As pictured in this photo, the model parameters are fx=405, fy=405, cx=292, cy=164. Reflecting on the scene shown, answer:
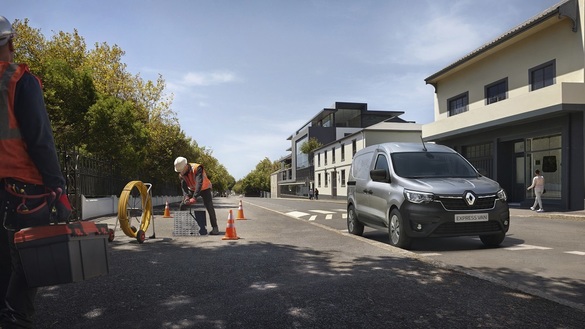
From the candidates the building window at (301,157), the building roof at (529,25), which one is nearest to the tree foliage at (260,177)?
the building window at (301,157)

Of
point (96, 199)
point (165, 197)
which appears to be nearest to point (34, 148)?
point (96, 199)

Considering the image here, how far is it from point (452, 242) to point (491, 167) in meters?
16.3

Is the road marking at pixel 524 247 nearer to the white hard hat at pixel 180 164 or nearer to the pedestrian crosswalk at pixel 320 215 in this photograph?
the white hard hat at pixel 180 164

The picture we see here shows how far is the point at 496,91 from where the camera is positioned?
22.5 m

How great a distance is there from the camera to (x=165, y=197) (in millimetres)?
42875

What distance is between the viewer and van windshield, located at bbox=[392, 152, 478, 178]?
7688 millimetres

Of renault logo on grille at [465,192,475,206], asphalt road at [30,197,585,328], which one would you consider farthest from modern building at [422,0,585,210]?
asphalt road at [30,197,585,328]

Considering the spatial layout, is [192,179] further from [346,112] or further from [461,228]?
[346,112]

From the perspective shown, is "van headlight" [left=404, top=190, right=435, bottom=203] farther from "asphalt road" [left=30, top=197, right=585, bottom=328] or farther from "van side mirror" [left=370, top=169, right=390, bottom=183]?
"asphalt road" [left=30, top=197, right=585, bottom=328]

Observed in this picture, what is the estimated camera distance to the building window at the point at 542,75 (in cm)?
1844

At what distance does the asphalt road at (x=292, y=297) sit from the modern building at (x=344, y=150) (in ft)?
115

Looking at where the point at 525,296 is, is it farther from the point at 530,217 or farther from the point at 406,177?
the point at 530,217

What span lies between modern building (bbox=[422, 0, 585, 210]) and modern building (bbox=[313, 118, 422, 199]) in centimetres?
1427

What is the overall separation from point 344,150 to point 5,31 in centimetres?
4524
